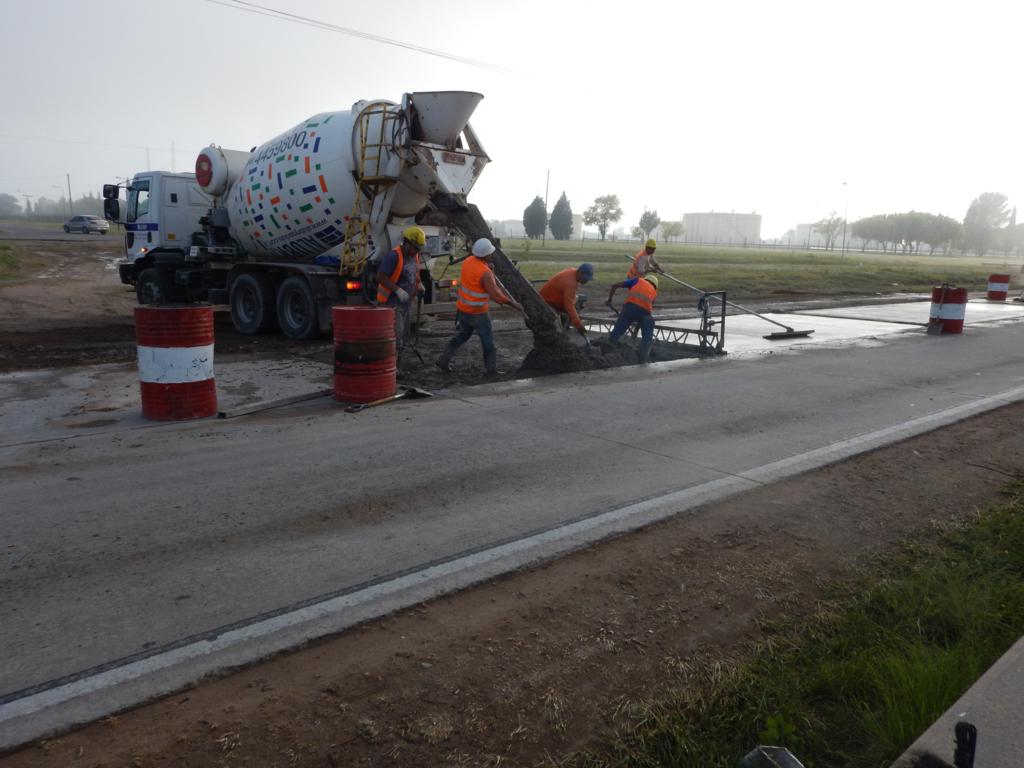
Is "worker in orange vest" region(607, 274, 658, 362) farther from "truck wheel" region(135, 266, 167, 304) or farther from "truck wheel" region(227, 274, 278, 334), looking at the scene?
"truck wheel" region(135, 266, 167, 304)

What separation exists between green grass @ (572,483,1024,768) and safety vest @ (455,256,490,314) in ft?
20.7

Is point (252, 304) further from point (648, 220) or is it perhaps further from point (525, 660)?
point (648, 220)

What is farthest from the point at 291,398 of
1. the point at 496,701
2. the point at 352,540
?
the point at 496,701

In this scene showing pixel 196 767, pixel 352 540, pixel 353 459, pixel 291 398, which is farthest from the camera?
pixel 291 398

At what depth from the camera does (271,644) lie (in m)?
3.36

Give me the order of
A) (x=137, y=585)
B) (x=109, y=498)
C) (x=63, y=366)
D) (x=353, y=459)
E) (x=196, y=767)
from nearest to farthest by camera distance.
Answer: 1. (x=196, y=767)
2. (x=137, y=585)
3. (x=109, y=498)
4. (x=353, y=459)
5. (x=63, y=366)

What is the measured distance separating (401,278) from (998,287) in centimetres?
2406

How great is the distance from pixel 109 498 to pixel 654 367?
7.49 metres

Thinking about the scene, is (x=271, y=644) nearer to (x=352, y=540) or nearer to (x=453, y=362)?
(x=352, y=540)

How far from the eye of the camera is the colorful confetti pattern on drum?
39.2 feet

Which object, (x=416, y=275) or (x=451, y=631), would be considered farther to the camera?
(x=416, y=275)

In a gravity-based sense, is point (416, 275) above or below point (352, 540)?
above

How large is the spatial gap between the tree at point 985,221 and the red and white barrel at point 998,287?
5343 inches

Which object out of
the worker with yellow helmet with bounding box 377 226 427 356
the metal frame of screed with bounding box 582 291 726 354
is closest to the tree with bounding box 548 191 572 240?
the metal frame of screed with bounding box 582 291 726 354
